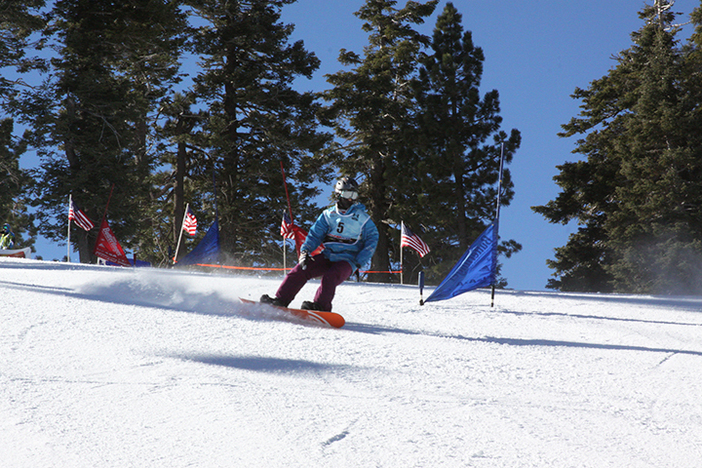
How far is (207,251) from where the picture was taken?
17.8 m

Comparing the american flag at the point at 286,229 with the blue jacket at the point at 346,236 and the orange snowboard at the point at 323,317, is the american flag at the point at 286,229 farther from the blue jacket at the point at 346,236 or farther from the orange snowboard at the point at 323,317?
the orange snowboard at the point at 323,317

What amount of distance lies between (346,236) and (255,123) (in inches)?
770

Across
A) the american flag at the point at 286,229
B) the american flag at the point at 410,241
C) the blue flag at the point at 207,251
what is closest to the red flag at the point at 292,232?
the american flag at the point at 286,229

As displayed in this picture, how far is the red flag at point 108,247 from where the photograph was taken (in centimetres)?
1888

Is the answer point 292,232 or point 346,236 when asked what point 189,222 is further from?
point 346,236

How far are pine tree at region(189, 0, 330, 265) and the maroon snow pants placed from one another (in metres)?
18.5

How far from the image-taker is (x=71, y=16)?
2322cm

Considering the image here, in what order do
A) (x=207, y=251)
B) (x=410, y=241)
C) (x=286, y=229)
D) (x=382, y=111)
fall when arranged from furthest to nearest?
(x=382, y=111)
(x=286, y=229)
(x=207, y=251)
(x=410, y=241)

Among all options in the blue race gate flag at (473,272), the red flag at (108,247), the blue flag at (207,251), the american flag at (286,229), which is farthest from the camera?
the red flag at (108,247)

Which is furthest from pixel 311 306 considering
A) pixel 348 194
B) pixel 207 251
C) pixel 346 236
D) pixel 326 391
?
pixel 207 251

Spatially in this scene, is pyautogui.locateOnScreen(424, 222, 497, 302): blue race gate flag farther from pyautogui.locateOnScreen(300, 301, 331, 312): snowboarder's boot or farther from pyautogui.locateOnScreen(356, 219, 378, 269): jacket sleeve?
pyautogui.locateOnScreen(300, 301, 331, 312): snowboarder's boot

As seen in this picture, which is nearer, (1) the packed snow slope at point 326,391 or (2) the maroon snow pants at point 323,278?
(1) the packed snow slope at point 326,391

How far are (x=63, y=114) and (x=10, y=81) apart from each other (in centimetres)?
242

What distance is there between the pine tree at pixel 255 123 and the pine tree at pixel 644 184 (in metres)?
14.3
